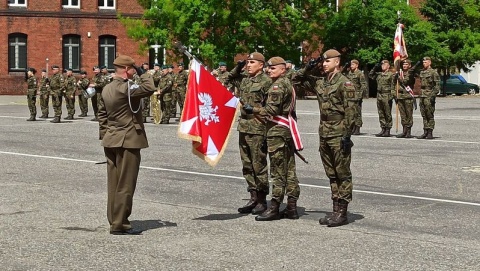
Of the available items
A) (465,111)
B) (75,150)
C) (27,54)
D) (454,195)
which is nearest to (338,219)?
(454,195)

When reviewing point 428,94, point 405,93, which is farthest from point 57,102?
→ point 428,94

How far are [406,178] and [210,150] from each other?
5019 mm

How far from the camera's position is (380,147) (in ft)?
72.4

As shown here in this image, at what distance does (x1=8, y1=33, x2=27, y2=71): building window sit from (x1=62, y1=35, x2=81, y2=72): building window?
2.22 meters

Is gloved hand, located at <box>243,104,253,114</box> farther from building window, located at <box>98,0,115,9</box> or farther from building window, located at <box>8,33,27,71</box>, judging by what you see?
building window, located at <box>98,0,115,9</box>

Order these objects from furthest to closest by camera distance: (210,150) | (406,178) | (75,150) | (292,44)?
(292,44), (75,150), (406,178), (210,150)

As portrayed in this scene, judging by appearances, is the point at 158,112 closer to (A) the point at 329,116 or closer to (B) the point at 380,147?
(B) the point at 380,147

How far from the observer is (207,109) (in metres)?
12.2

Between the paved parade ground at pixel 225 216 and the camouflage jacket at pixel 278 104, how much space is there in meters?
1.07

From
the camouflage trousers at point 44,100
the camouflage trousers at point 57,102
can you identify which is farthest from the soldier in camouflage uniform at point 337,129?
the camouflage trousers at point 44,100

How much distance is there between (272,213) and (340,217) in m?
0.85

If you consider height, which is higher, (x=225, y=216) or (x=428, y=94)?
(x=428, y=94)

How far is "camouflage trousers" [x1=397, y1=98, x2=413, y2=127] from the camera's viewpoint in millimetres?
25203

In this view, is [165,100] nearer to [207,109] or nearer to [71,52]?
[207,109]
